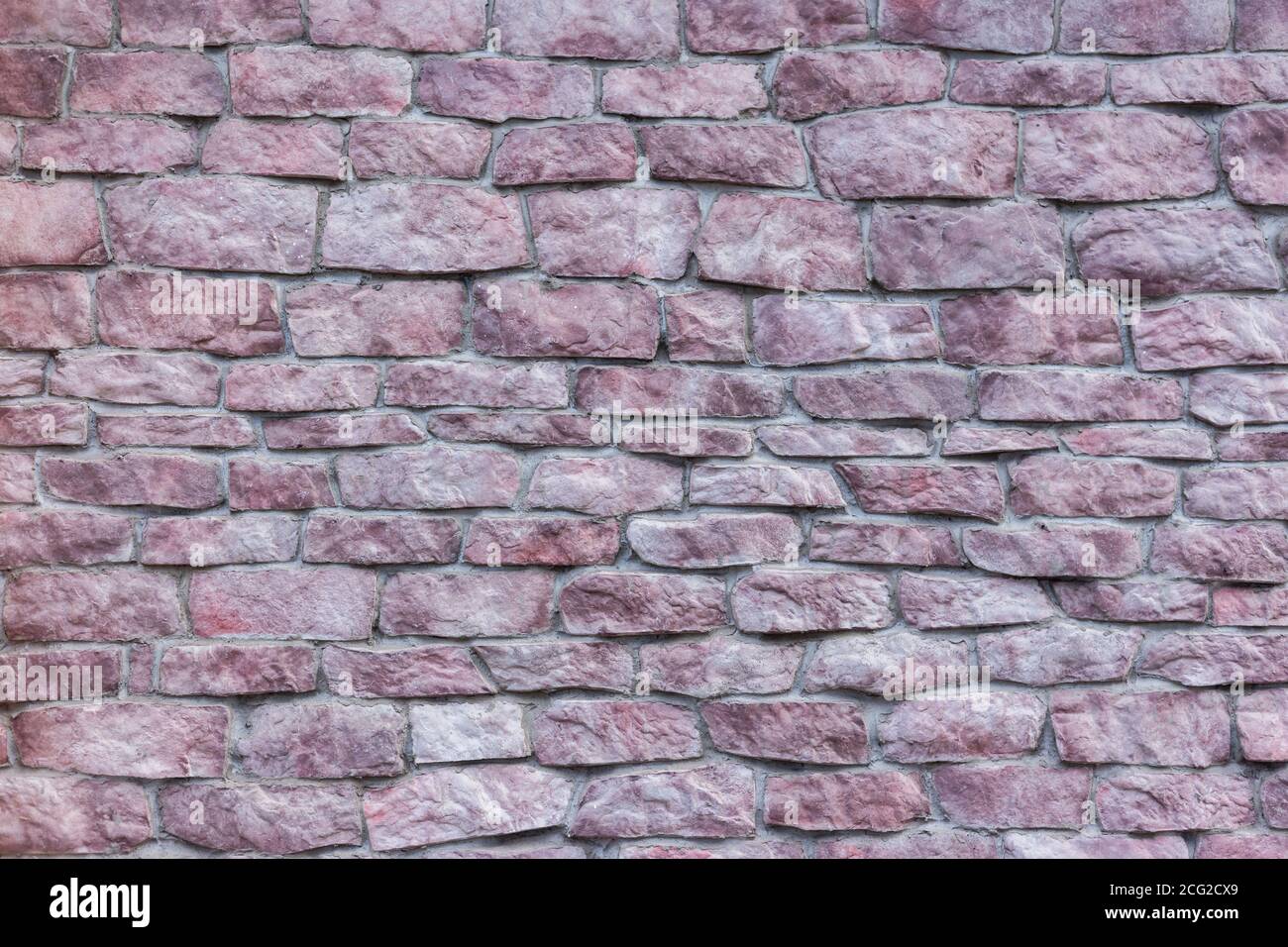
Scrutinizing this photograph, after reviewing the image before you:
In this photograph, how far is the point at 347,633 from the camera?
2.12 meters

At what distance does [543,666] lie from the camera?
2.12m


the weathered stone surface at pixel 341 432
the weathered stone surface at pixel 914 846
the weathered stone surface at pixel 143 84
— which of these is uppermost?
the weathered stone surface at pixel 143 84

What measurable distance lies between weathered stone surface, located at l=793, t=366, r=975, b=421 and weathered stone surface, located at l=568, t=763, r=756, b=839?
0.80m

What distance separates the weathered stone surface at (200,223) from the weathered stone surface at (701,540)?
929 millimetres

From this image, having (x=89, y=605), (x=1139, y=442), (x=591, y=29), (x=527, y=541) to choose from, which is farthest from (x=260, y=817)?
(x=1139, y=442)

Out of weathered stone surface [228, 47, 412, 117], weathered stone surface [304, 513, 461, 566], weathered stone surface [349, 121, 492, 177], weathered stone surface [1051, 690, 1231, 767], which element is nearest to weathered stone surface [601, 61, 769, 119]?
weathered stone surface [349, 121, 492, 177]

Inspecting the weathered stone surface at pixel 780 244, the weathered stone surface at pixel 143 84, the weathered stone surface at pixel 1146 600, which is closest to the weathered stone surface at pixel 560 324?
the weathered stone surface at pixel 780 244

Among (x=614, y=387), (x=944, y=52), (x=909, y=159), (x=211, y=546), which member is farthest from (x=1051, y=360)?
(x=211, y=546)

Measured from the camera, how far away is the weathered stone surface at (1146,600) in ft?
7.02

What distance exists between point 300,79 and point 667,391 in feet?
3.22

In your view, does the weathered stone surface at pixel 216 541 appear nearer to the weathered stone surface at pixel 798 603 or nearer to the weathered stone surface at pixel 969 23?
the weathered stone surface at pixel 798 603

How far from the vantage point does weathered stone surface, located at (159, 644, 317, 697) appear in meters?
2.11

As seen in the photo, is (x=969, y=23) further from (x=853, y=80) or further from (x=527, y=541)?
(x=527, y=541)

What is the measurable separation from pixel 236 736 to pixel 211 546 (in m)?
0.39
